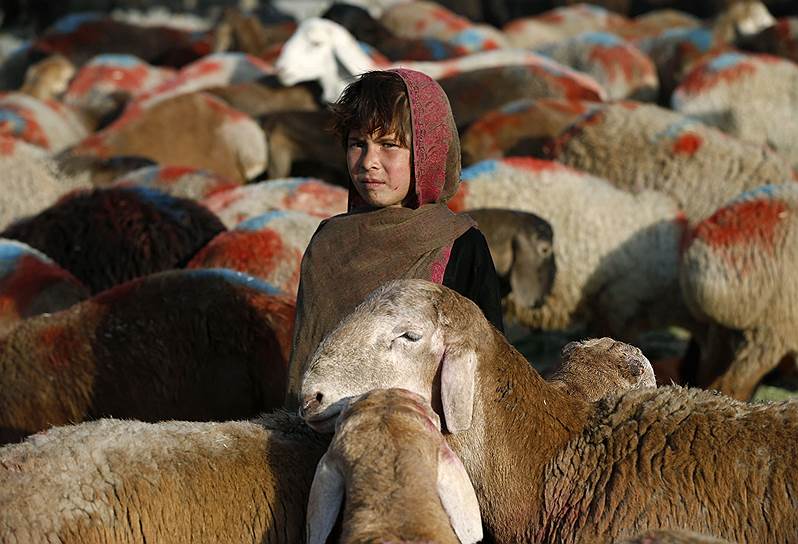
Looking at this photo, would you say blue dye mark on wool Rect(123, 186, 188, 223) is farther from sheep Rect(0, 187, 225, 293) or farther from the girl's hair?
the girl's hair

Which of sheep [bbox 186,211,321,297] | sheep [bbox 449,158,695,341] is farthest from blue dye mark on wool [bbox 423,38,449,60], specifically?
sheep [bbox 186,211,321,297]

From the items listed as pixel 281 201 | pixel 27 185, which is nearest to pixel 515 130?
pixel 281 201

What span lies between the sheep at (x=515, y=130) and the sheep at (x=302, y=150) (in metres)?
1.11

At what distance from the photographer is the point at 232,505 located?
320cm

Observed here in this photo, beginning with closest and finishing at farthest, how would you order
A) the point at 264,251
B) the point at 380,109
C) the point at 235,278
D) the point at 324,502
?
the point at 324,502, the point at 380,109, the point at 235,278, the point at 264,251

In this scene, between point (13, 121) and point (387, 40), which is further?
point (387, 40)

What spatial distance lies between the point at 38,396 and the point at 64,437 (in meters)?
1.78

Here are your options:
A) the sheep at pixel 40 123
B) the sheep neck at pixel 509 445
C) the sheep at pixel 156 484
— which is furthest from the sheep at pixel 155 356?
the sheep at pixel 40 123

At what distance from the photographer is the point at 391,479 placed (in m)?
2.71

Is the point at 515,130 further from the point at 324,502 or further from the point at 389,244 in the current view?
the point at 324,502

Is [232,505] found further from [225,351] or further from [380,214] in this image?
[225,351]

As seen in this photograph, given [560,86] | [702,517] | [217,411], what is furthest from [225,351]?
[560,86]

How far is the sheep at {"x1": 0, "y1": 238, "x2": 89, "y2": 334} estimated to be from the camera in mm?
5664

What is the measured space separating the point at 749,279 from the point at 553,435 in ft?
11.4
